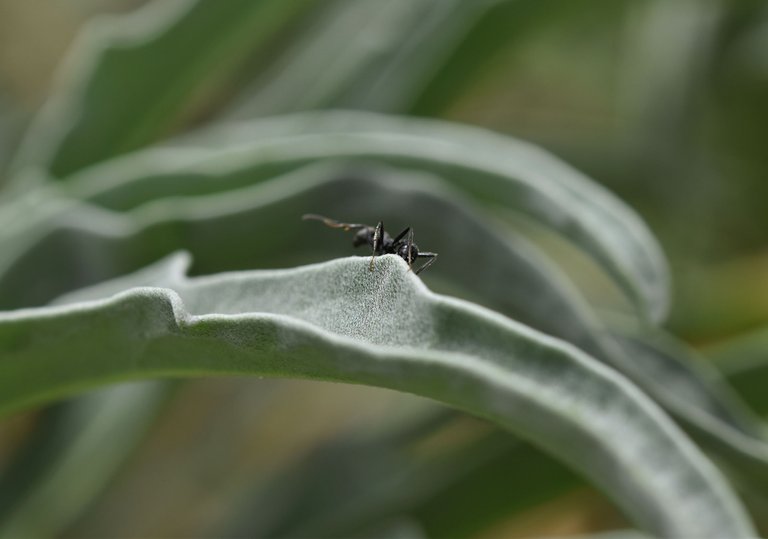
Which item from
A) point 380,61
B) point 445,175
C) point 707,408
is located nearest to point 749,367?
point 707,408

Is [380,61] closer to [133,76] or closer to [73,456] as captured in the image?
[133,76]

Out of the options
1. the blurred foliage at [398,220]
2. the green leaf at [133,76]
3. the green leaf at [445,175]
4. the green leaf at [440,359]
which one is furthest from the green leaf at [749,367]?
the green leaf at [133,76]

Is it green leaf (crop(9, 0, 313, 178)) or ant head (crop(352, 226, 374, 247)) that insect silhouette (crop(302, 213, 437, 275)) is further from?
green leaf (crop(9, 0, 313, 178))

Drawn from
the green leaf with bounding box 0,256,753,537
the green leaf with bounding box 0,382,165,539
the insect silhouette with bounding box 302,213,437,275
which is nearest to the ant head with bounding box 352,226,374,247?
the insect silhouette with bounding box 302,213,437,275

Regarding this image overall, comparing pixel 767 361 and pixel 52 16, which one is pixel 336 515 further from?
pixel 52 16

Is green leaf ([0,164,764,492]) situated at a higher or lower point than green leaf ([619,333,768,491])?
higher

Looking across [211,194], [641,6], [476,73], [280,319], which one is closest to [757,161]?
[641,6]
